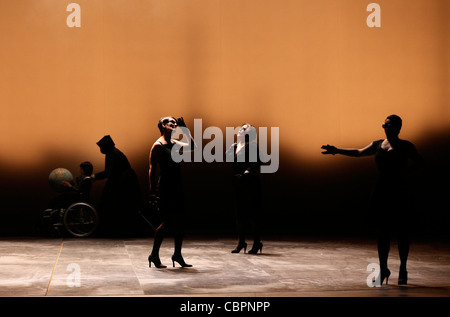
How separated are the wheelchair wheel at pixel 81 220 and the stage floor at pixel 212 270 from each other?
19cm

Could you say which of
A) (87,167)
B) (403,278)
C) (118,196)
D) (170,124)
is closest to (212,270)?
(170,124)

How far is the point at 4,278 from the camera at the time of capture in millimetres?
5523

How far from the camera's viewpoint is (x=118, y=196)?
8.91 meters

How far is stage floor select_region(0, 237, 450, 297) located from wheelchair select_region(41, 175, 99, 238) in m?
0.20

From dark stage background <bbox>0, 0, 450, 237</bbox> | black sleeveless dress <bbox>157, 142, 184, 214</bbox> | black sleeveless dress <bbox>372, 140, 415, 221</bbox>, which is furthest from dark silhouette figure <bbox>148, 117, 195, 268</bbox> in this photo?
dark stage background <bbox>0, 0, 450, 237</bbox>

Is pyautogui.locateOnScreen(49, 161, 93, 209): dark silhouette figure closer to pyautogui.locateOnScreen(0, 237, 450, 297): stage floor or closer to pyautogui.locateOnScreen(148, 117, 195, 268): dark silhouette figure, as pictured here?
pyautogui.locateOnScreen(0, 237, 450, 297): stage floor

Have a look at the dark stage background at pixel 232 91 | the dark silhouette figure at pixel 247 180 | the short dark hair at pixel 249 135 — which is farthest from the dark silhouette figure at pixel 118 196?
the short dark hair at pixel 249 135

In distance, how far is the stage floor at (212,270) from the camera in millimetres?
4891

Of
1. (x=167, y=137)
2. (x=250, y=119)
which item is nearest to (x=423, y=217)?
(x=250, y=119)

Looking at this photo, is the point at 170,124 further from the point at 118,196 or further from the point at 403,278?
the point at 118,196

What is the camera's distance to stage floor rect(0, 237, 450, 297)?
16.0 feet

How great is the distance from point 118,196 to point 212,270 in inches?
126

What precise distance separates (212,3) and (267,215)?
10.8ft

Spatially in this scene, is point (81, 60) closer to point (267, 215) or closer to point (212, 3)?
point (212, 3)
